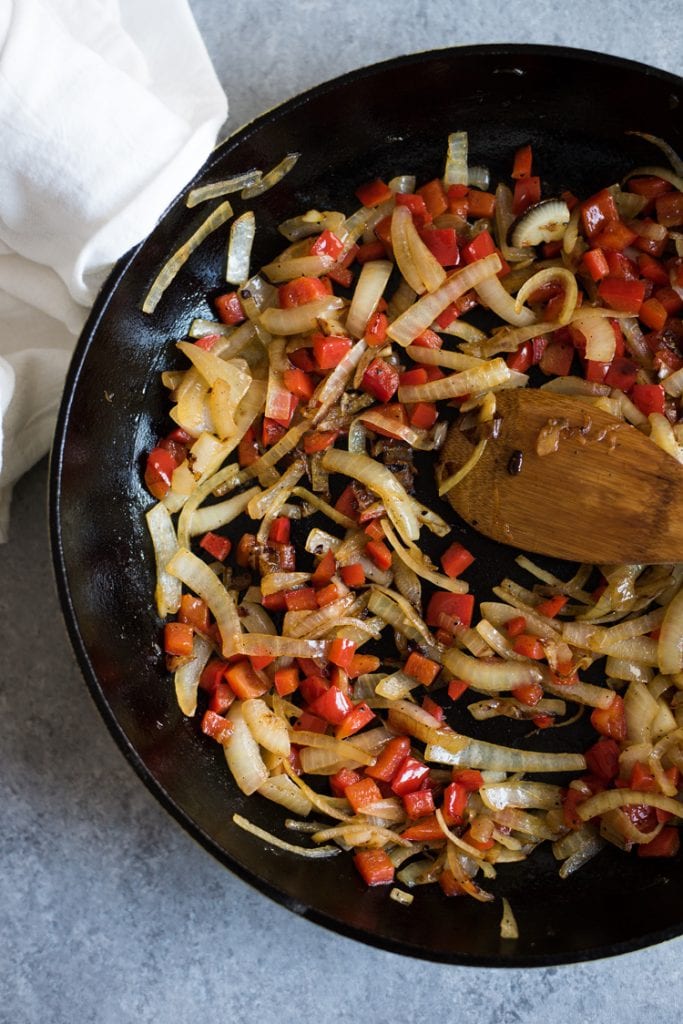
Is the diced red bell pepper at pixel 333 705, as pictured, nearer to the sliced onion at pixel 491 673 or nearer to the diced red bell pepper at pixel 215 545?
the sliced onion at pixel 491 673

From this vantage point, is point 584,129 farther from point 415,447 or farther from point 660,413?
point 415,447

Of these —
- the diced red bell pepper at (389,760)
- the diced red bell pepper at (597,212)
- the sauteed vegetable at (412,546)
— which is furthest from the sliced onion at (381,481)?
the diced red bell pepper at (597,212)

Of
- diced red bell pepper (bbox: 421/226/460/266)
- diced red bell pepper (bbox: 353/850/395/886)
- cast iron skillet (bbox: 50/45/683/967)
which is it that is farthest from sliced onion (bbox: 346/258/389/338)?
diced red bell pepper (bbox: 353/850/395/886)

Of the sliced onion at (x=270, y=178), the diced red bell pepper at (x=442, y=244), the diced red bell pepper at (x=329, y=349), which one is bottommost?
the diced red bell pepper at (x=329, y=349)

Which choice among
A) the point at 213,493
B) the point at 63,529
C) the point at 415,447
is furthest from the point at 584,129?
the point at 63,529

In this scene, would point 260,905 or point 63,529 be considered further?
point 260,905

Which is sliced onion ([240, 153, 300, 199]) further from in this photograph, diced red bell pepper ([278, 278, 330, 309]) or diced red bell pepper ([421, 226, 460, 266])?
diced red bell pepper ([421, 226, 460, 266])
